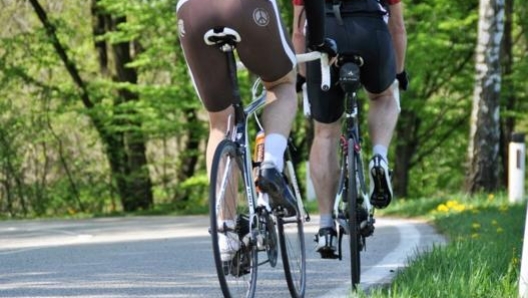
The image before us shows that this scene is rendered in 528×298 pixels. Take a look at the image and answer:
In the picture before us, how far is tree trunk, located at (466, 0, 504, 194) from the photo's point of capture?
17.3 metres

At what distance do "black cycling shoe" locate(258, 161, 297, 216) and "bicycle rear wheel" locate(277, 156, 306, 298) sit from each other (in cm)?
11

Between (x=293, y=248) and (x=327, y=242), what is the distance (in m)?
0.64

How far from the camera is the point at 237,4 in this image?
186 inches

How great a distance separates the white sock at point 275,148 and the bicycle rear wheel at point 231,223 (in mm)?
180

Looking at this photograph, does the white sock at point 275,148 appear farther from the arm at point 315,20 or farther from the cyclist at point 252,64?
the arm at point 315,20

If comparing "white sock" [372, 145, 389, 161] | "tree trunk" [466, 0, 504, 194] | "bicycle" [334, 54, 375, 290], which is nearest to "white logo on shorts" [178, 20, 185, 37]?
"bicycle" [334, 54, 375, 290]

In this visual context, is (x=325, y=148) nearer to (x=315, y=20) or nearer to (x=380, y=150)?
(x=380, y=150)

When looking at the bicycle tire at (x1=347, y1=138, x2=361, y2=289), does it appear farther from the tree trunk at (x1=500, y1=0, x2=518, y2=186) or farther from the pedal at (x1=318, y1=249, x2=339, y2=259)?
the tree trunk at (x1=500, y1=0, x2=518, y2=186)

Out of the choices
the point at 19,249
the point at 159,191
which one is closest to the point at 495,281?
the point at 19,249

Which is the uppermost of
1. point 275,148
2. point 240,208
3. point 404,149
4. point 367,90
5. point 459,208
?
point 367,90

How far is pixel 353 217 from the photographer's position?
5.83 metres

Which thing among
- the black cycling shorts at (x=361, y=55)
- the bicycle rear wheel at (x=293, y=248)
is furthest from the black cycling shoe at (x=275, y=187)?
the black cycling shorts at (x=361, y=55)

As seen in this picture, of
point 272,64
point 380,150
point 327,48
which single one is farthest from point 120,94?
point 272,64

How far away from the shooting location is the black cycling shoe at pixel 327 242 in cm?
604
